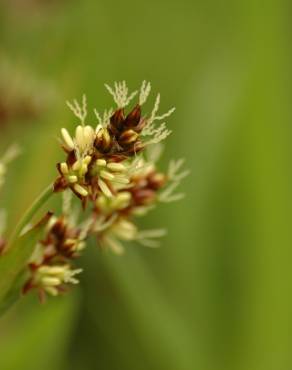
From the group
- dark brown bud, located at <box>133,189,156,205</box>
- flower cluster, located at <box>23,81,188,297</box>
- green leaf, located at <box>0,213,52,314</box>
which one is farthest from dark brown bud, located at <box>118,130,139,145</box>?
dark brown bud, located at <box>133,189,156,205</box>

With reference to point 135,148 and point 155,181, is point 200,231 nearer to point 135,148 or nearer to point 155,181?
point 155,181

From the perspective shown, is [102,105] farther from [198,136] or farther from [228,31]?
[228,31]

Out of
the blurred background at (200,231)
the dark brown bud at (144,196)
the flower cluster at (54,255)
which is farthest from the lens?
the blurred background at (200,231)

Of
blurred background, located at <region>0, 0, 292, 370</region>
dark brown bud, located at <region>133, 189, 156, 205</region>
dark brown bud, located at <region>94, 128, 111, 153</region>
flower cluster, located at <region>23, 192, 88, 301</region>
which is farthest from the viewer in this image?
blurred background, located at <region>0, 0, 292, 370</region>

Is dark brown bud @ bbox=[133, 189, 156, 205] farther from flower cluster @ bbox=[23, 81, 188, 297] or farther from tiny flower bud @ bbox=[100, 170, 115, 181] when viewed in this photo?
tiny flower bud @ bbox=[100, 170, 115, 181]

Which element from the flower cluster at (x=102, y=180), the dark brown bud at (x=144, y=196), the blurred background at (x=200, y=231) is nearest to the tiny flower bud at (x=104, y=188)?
the flower cluster at (x=102, y=180)

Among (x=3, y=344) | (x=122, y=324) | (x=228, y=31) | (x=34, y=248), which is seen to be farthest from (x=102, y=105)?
(x=34, y=248)

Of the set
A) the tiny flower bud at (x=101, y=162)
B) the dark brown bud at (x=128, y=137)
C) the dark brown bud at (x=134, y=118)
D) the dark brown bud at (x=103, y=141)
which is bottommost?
the tiny flower bud at (x=101, y=162)

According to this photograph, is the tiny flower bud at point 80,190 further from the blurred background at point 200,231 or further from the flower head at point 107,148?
the blurred background at point 200,231
